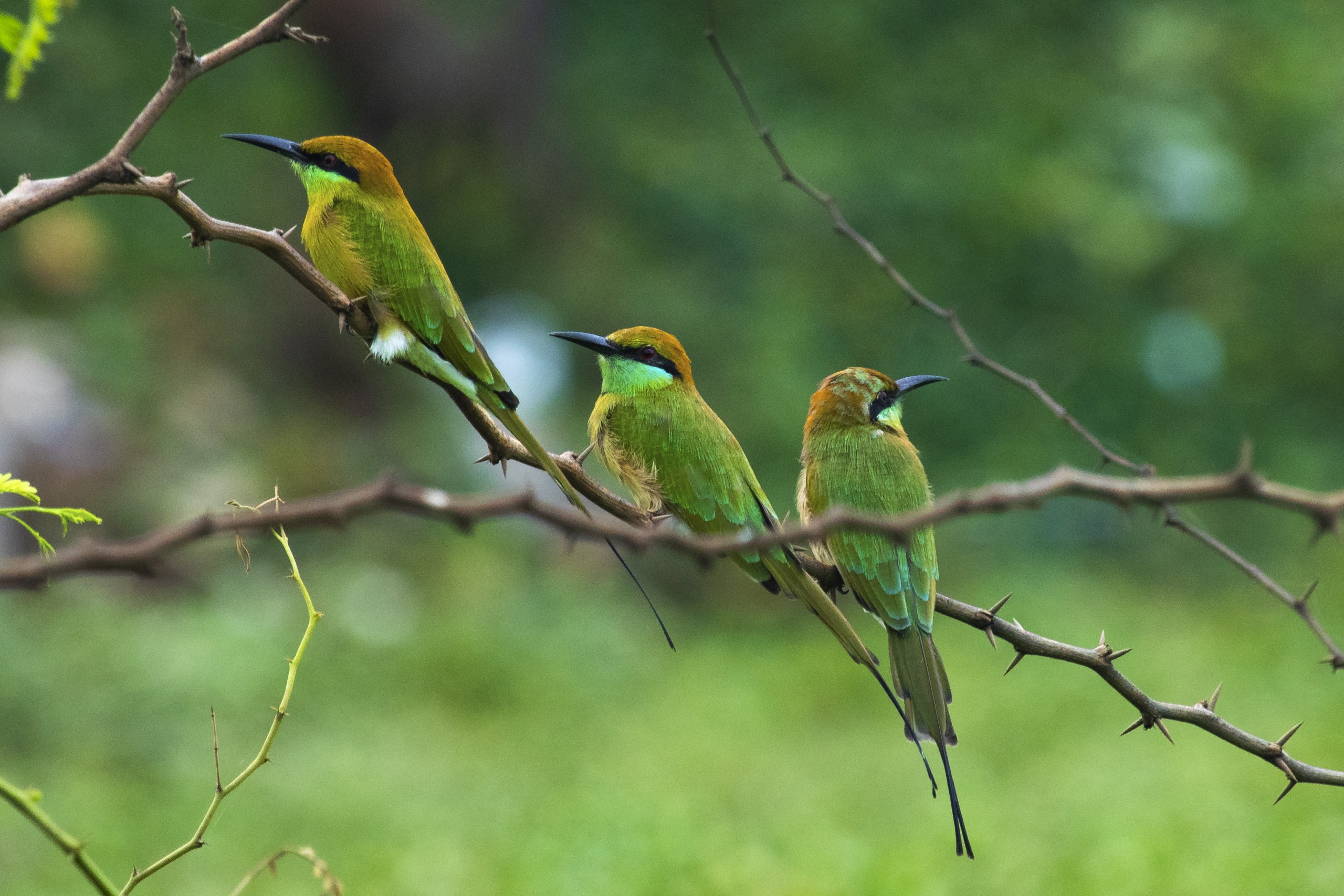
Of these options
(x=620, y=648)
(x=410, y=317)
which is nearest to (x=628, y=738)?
(x=620, y=648)

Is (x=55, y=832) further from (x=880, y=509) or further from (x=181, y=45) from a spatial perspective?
(x=880, y=509)

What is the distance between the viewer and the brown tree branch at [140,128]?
100cm

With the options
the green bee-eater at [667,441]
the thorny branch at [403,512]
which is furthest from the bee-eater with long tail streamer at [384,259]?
the thorny branch at [403,512]

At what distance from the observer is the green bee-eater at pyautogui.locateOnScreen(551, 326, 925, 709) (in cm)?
206

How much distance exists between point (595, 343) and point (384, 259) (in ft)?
1.35

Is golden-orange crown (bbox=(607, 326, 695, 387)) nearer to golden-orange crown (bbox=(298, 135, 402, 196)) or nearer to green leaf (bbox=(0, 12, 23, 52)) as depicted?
golden-orange crown (bbox=(298, 135, 402, 196))

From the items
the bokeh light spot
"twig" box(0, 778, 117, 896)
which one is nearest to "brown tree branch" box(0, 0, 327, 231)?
"twig" box(0, 778, 117, 896)

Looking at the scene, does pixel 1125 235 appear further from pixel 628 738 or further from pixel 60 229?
pixel 60 229

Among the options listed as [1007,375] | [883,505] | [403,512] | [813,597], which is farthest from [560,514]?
[883,505]

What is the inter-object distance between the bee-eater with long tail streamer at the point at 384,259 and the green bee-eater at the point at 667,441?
14cm

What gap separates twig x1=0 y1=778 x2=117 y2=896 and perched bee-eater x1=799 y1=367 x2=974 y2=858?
3.49 feet

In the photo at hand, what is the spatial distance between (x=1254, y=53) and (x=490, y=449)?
472 inches

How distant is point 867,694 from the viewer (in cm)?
730

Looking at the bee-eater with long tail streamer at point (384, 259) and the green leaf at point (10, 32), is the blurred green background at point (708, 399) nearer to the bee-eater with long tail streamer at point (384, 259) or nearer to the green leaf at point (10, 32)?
the bee-eater with long tail streamer at point (384, 259)
